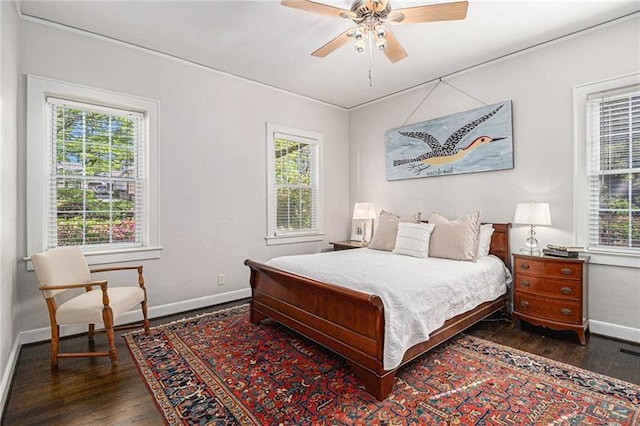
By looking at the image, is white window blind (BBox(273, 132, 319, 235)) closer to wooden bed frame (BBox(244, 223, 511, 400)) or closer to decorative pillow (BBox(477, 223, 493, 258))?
wooden bed frame (BBox(244, 223, 511, 400))

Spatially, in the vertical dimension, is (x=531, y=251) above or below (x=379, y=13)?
below

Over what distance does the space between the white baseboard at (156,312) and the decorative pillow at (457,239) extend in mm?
2459

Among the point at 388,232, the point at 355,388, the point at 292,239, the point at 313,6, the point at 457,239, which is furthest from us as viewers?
the point at 292,239

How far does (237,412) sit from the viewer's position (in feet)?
6.09

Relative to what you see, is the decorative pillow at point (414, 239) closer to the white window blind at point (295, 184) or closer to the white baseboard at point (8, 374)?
the white window blind at point (295, 184)

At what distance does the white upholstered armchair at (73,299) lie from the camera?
2422 millimetres

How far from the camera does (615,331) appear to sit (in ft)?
9.45

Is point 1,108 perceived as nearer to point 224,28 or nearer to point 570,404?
point 224,28

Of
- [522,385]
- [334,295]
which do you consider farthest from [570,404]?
[334,295]

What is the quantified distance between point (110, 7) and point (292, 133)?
2.48 meters

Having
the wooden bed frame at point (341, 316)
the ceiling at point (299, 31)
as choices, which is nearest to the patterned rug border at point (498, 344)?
the wooden bed frame at point (341, 316)

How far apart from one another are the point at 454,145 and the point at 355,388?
3128 mm

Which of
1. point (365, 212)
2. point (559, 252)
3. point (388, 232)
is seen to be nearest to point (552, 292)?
point (559, 252)

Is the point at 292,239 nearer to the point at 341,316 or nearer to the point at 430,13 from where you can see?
the point at 341,316
